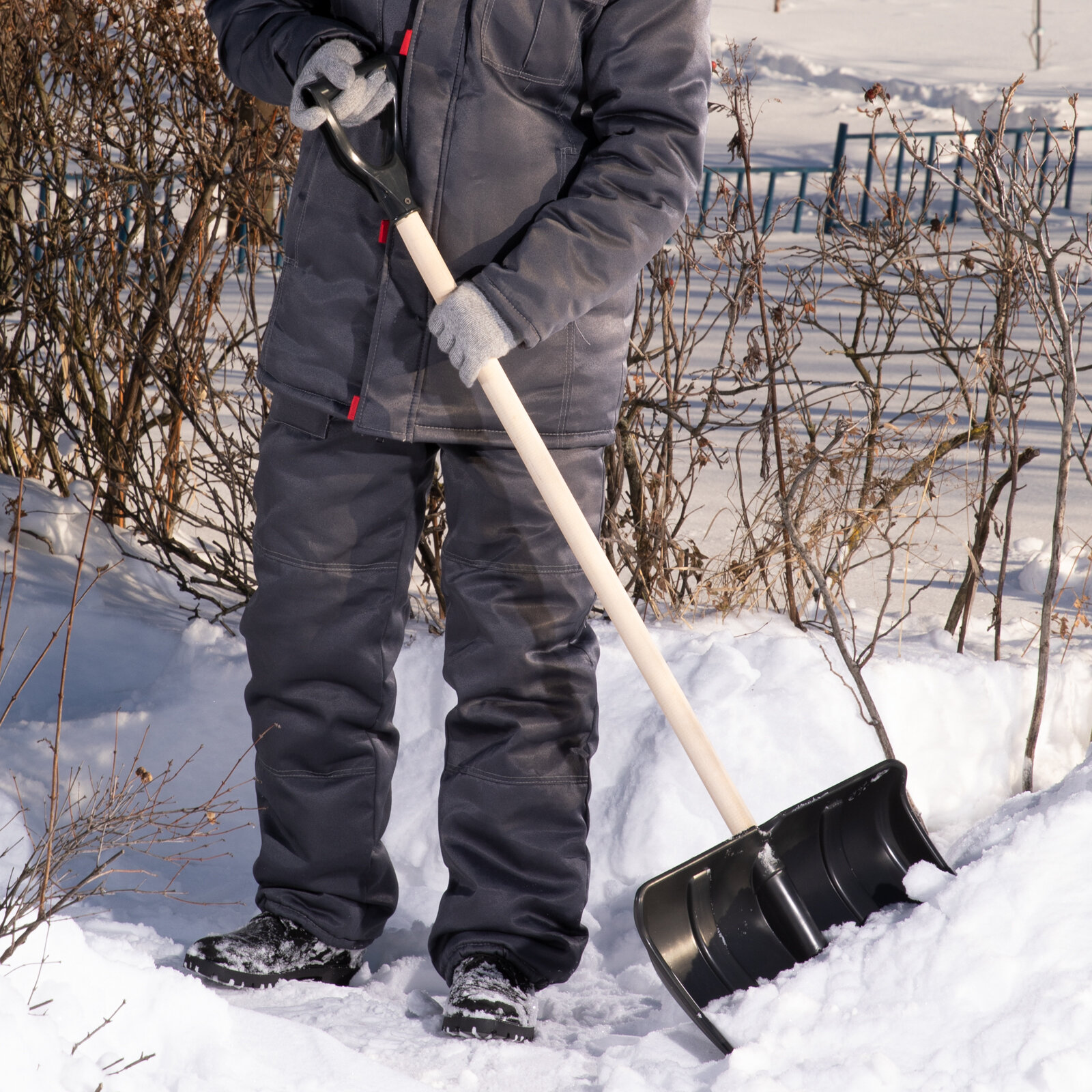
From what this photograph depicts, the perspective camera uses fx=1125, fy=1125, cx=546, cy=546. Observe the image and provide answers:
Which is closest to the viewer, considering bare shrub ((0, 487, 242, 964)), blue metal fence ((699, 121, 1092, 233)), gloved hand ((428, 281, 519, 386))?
bare shrub ((0, 487, 242, 964))

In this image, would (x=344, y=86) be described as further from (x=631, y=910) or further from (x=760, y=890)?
(x=631, y=910)

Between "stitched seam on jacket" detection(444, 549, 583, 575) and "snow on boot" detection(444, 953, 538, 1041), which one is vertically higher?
"stitched seam on jacket" detection(444, 549, 583, 575)

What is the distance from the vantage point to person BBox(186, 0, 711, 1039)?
1604 mm

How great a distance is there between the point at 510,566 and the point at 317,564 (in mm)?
316

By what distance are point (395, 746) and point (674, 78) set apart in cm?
119

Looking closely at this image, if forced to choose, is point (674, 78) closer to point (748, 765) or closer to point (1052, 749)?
point (748, 765)

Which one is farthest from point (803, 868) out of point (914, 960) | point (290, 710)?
point (290, 710)

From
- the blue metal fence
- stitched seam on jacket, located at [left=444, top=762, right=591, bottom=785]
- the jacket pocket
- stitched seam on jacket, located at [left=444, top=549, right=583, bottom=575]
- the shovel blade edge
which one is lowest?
the shovel blade edge

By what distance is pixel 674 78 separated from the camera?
1.59 metres

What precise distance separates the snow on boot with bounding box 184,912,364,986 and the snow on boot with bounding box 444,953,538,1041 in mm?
246

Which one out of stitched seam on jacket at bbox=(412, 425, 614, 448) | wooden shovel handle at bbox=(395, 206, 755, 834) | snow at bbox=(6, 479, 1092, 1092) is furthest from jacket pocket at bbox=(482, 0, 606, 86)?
snow at bbox=(6, 479, 1092, 1092)

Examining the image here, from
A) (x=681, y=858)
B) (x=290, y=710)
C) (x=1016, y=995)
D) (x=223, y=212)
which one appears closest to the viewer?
(x=1016, y=995)

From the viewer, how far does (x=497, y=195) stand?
1.66 m

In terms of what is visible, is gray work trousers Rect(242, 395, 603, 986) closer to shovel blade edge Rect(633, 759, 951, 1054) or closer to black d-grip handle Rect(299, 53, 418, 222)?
shovel blade edge Rect(633, 759, 951, 1054)
